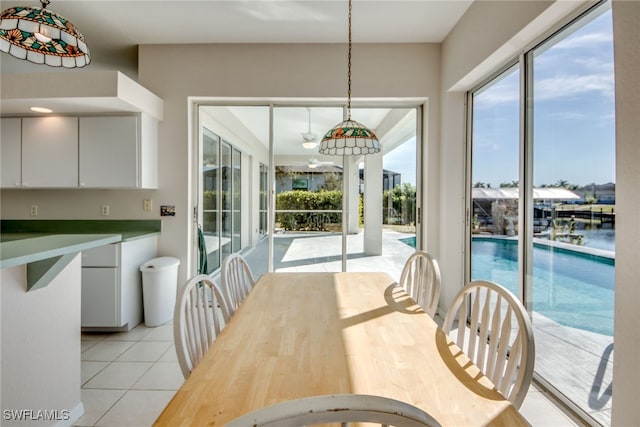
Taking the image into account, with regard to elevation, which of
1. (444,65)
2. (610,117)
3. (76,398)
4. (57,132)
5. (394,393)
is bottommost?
(76,398)

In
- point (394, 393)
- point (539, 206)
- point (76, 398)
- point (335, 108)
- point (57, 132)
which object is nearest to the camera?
point (394, 393)

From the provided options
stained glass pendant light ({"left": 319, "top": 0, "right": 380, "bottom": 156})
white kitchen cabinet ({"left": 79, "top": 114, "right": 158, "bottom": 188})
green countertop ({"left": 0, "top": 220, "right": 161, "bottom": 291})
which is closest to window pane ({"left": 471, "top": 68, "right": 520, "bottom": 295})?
stained glass pendant light ({"left": 319, "top": 0, "right": 380, "bottom": 156})

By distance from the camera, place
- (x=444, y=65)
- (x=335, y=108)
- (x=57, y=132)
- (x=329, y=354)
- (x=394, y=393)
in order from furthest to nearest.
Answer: (x=335, y=108) → (x=444, y=65) → (x=57, y=132) → (x=329, y=354) → (x=394, y=393)

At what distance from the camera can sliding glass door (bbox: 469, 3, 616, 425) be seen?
1778mm

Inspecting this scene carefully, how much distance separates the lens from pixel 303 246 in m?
3.88

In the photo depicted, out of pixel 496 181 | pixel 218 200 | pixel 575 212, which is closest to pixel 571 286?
pixel 575 212

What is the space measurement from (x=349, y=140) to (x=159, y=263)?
2335mm

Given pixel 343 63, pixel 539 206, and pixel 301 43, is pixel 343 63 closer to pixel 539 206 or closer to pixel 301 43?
pixel 301 43

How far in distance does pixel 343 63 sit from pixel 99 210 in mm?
2969

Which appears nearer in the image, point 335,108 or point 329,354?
point 329,354

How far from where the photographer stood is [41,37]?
1582 millimetres

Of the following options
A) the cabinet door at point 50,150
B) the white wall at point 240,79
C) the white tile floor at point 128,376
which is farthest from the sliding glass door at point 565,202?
the cabinet door at point 50,150

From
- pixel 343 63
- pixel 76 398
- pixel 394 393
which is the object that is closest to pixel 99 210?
pixel 76 398

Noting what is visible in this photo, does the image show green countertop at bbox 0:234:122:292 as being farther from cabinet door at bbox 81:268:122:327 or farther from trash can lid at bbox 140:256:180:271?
trash can lid at bbox 140:256:180:271
